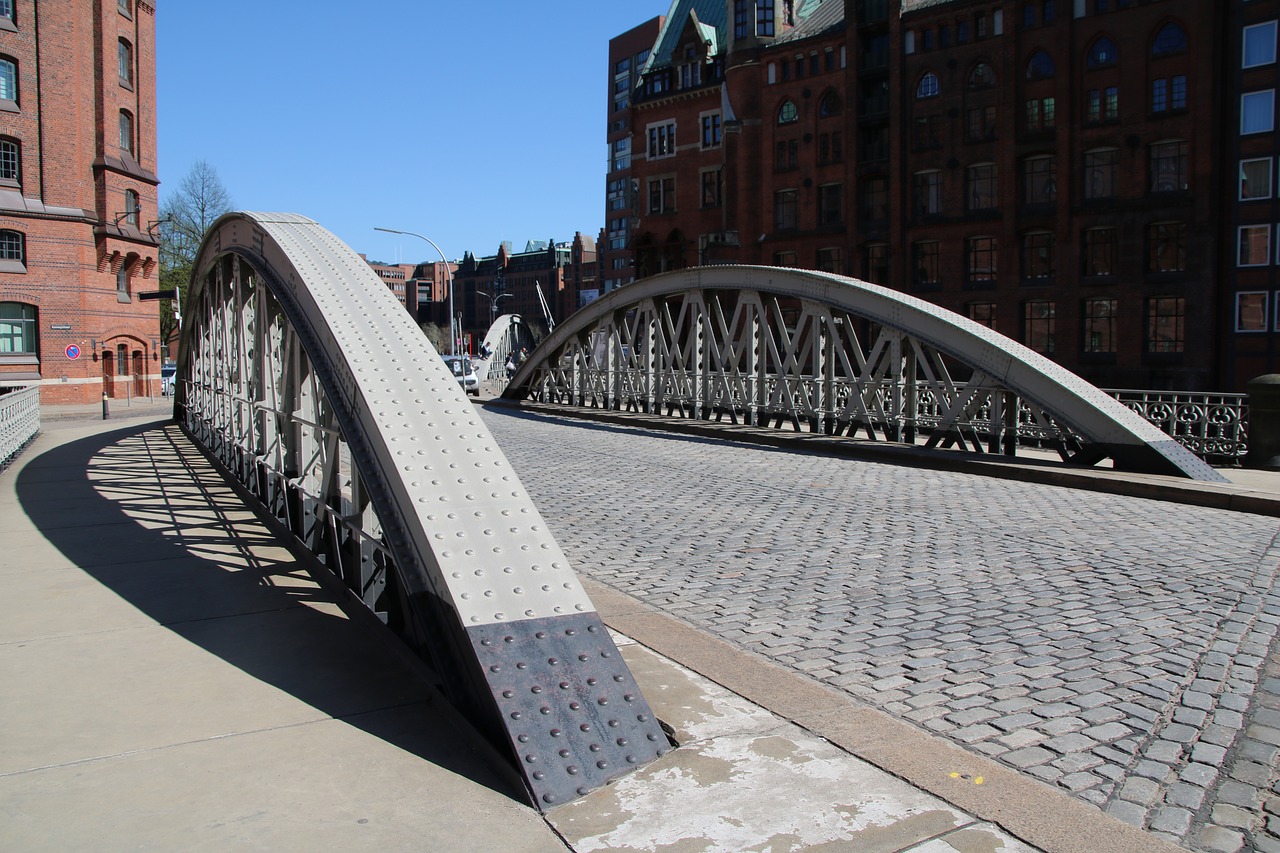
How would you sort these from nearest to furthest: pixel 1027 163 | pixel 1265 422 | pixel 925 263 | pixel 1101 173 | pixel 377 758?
pixel 377 758
pixel 1265 422
pixel 1101 173
pixel 1027 163
pixel 925 263

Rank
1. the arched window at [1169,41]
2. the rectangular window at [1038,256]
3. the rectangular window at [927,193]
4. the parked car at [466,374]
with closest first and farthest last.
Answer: the arched window at [1169,41]
the rectangular window at [1038,256]
the rectangular window at [927,193]
the parked car at [466,374]

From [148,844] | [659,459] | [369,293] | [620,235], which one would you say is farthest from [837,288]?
[620,235]


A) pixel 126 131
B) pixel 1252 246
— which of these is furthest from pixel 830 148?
pixel 126 131

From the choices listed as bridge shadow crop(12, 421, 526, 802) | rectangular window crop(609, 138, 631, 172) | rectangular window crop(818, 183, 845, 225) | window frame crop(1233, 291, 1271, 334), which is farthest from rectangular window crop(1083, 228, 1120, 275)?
rectangular window crop(609, 138, 631, 172)

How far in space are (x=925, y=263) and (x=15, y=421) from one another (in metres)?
39.3

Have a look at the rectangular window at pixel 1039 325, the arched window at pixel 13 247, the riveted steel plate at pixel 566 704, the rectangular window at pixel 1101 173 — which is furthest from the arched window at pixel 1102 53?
the riveted steel plate at pixel 566 704

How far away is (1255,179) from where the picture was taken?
38906 millimetres

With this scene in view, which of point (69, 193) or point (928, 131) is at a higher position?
point (928, 131)

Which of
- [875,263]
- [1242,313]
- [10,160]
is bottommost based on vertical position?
[1242,313]

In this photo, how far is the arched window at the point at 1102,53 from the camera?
136 feet

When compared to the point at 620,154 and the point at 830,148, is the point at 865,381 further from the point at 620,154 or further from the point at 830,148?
the point at 620,154

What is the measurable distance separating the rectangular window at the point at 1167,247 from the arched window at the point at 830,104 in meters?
16.4

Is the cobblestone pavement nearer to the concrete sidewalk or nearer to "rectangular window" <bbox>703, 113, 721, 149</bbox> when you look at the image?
the concrete sidewalk

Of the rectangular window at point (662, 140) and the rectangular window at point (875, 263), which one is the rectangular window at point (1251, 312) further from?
the rectangular window at point (662, 140)
